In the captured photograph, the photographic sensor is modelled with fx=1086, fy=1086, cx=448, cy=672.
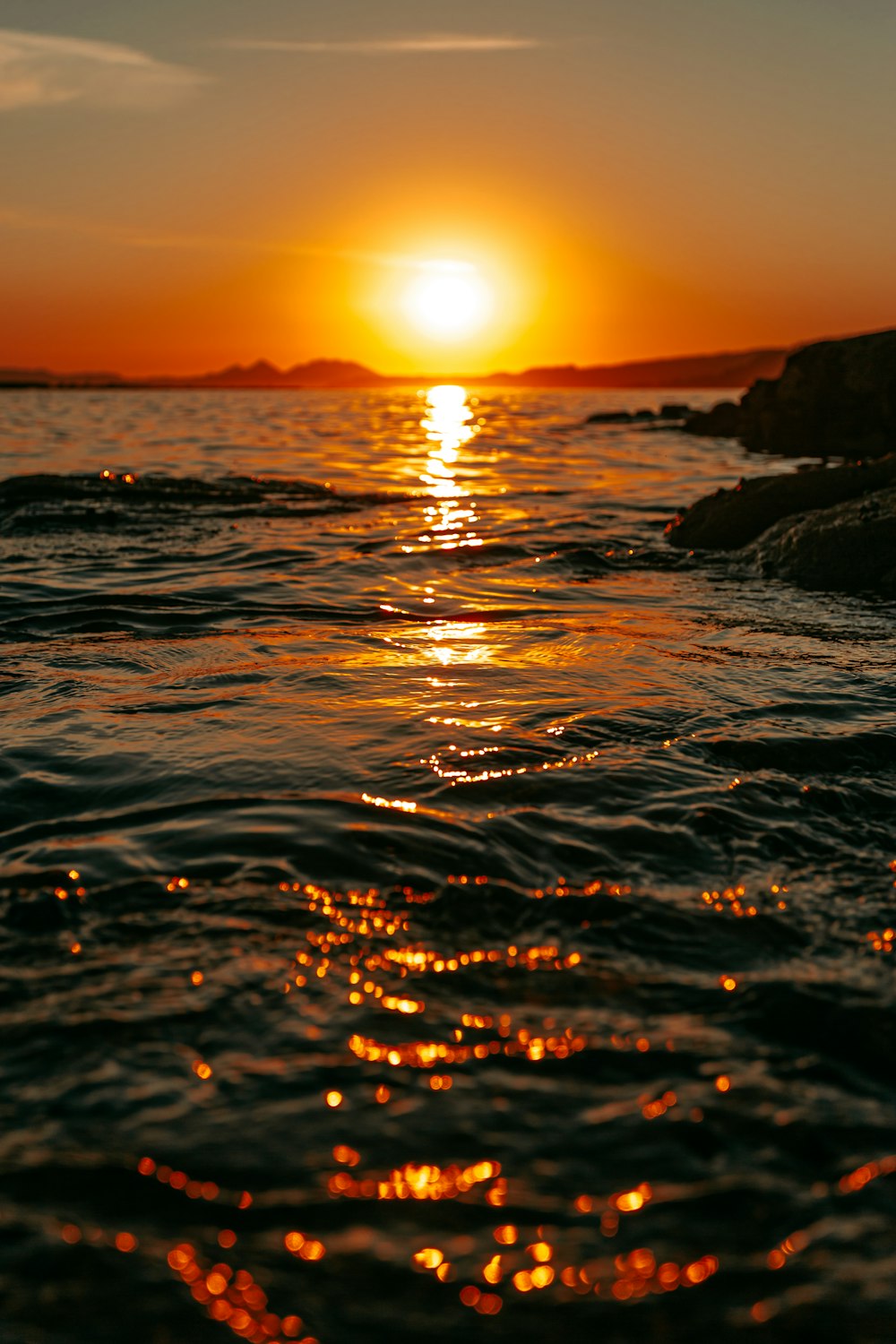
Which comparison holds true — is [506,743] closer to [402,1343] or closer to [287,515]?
[402,1343]

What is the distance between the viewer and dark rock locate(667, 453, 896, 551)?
1305 centimetres

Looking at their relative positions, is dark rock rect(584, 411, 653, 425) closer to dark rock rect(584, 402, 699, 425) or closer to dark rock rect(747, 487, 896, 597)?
dark rock rect(584, 402, 699, 425)

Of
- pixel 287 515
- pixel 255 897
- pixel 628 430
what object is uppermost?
pixel 628 430

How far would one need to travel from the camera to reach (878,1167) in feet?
8.13

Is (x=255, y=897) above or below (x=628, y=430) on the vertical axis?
below

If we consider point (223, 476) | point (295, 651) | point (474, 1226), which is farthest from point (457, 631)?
point (223, 476)

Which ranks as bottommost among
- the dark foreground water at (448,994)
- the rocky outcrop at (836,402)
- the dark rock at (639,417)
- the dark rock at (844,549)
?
the dark foreground water at (448,994)

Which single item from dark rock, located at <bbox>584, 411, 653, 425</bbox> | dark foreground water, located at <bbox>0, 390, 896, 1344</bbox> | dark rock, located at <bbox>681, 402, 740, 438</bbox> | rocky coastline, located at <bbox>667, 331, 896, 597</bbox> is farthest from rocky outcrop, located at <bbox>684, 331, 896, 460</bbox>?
dark foreground water, located at <bbox>0, 390, 896, 1344</bbox>

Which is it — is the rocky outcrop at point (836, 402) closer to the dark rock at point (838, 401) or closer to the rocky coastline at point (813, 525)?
the dark rock at point (838, 401)

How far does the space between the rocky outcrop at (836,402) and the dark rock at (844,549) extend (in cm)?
1753

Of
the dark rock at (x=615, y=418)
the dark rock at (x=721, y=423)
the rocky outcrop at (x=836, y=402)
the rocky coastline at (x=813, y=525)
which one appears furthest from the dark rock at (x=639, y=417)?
the rocky coastline at (x=813, y=525)

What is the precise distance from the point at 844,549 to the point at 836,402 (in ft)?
64.7

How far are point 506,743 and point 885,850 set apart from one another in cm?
184

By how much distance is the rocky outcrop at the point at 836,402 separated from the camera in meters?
27.6
